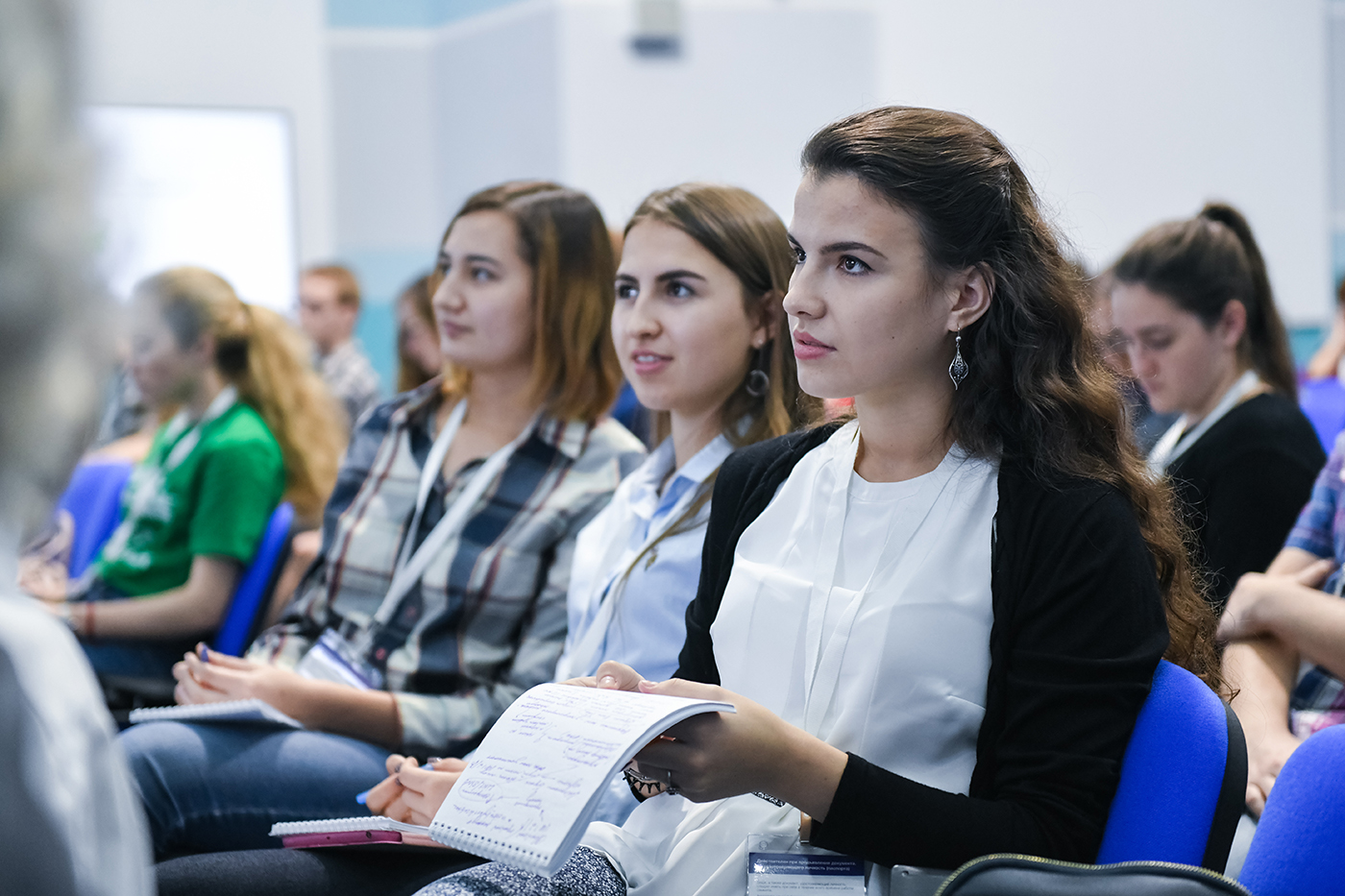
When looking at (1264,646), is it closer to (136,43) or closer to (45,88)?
(45,88)

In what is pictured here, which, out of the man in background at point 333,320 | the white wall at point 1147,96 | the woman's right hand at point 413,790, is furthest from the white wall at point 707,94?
the woman's right hand at point 413,790

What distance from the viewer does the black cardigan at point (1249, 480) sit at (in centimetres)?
223

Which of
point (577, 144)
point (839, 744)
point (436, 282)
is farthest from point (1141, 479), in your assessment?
point (577, 144)

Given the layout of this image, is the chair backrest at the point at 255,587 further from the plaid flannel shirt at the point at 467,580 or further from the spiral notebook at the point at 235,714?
the spiral notebook at the point at 235,714

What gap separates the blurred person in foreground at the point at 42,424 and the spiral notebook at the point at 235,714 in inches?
56.5

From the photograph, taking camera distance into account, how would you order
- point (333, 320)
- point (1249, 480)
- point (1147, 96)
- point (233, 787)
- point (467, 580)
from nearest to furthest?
point (233, 787), point (467, 580), point (1249, 480), point (333, 320), point (1147, 96)

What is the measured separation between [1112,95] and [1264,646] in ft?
16.1

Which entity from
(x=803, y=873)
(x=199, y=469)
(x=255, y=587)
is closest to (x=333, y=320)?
(x=199, y=469)

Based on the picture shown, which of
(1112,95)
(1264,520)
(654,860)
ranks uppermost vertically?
(1112,95)

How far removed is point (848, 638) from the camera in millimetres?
1307

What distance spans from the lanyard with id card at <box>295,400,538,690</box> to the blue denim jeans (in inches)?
7.8

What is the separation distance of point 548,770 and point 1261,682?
51.7 inches

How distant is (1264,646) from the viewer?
1876 mm

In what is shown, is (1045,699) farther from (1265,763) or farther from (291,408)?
A: (291,408)
